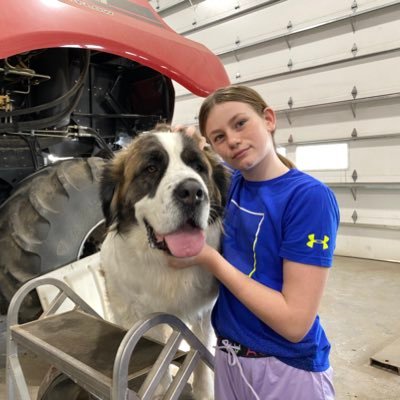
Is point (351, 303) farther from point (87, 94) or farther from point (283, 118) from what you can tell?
point (283, 118)

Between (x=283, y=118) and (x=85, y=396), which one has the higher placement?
(x=283, y=118)

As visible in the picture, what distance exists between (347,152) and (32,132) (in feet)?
14.0


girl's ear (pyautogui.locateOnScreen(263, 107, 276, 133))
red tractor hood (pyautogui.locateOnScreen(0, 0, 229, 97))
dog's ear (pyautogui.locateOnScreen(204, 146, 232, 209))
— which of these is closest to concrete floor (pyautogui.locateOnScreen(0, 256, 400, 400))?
dog's ear (pyautogui.locateOnScreen(204, 146, 232, 209))

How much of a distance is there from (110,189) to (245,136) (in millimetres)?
675

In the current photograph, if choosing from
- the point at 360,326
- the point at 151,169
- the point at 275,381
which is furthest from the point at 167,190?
the point at 360,326

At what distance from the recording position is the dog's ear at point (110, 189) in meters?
1.68

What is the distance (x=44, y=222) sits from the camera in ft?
6.19

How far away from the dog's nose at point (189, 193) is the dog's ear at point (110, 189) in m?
0.50

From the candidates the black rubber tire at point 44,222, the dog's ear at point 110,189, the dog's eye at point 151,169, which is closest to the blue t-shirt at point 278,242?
the dog's eye at point 151,169

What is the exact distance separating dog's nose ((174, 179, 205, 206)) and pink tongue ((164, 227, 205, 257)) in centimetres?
10

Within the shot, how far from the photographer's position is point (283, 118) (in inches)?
232

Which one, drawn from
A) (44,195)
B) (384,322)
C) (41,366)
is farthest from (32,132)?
(384,322)

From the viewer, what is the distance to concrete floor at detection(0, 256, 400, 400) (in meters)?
2.16

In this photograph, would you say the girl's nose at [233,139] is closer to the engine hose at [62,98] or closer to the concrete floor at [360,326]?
the engine hose at [62,98]
